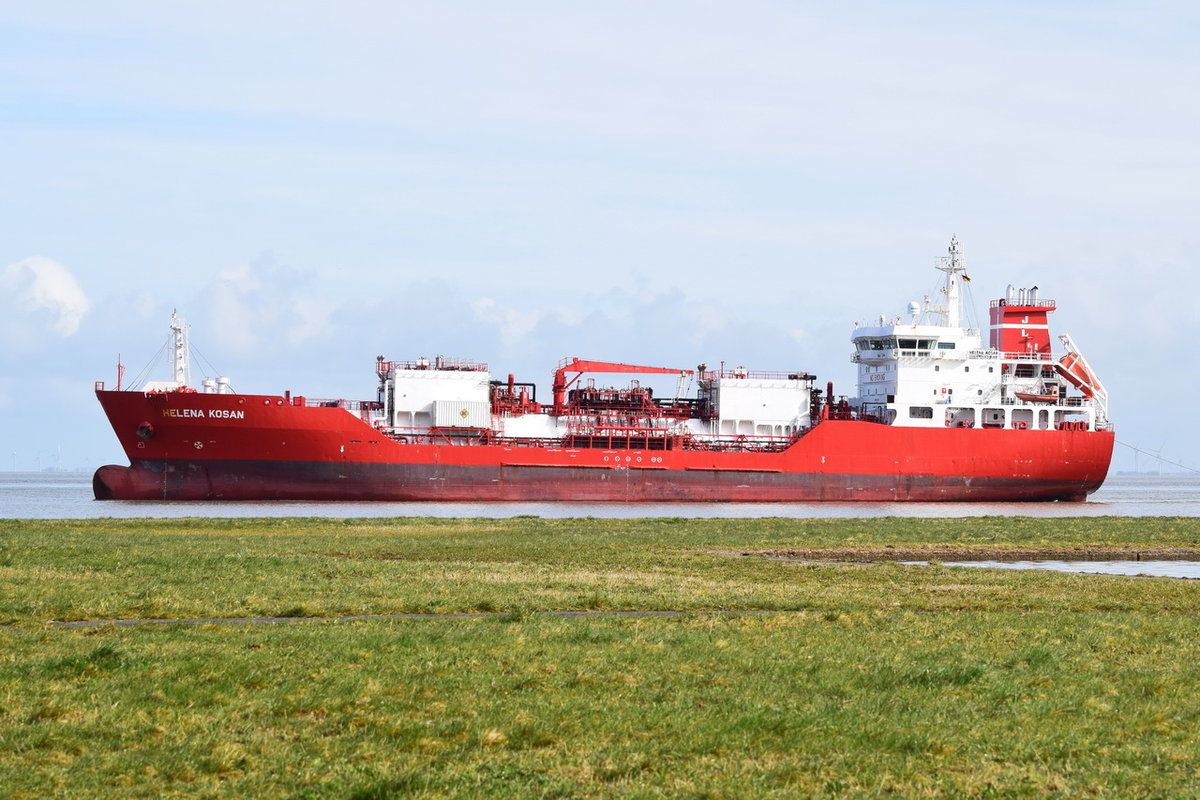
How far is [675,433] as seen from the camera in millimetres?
63406

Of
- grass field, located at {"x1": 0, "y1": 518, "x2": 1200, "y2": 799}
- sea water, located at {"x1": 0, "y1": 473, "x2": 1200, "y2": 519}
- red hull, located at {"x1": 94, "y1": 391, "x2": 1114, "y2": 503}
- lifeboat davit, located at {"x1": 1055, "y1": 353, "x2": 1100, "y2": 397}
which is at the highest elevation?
lifeboat davit, located at {"x1": 1055, "y1": 353, "x2": 1100, "y2": 397}

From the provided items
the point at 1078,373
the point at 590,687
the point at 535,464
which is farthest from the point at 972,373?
the point at 590,687

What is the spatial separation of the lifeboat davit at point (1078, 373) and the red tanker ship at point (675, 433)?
11 centimetres

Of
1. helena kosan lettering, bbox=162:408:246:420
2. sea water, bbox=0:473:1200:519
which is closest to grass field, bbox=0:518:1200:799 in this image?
sea water, bbox=0:473:1200:519

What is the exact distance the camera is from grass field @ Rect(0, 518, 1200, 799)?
9.10 meters

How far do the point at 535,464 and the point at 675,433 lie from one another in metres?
7.37

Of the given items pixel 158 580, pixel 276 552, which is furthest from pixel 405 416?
pixel 158 580

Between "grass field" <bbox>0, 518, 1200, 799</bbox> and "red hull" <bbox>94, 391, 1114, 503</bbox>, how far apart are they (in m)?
34.5

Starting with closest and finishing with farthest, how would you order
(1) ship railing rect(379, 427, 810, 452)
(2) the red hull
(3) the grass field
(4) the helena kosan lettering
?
(3) the grass field → (4) the helena kosan lettering → (2) the red hull → (1) ship railing rect(379, 427, 810, 452)

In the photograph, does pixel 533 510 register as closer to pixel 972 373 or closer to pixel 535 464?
pixel 535 464

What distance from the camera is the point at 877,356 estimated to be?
6788 cm

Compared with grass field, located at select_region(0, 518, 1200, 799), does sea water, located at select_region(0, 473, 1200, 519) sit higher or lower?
lower

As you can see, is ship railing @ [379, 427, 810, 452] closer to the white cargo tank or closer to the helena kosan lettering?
the white cargo tank

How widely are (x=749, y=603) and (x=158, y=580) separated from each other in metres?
8.42
